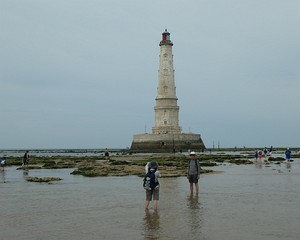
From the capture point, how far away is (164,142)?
262ft

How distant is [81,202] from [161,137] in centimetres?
6623

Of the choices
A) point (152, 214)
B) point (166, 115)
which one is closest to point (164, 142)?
point (166, 115)

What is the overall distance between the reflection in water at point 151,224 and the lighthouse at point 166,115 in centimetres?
6818

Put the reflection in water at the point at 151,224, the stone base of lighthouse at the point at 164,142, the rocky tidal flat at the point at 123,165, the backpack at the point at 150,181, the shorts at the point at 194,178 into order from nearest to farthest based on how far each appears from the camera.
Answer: the reflection in water at the point at 151,224, the backpack at the point at 150,181, the shorts at the point at 194,178, the rocky tidal flat at the point at 123,165, the stone base of lighthouse at the point at 164,142

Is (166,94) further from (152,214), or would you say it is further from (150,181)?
(152,214)

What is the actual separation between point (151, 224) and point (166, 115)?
71368 millimetres

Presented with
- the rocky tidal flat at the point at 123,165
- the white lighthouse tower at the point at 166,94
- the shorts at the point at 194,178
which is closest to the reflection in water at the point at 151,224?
the shorts at the point at 194,178

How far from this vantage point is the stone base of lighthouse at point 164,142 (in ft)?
262

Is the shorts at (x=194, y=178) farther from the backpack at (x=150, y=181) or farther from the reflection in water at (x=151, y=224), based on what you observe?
the reflection in water at (x=151, y=224)

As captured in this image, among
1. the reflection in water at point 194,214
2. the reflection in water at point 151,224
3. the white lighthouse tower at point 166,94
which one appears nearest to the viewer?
the reflection in water at point 151,224

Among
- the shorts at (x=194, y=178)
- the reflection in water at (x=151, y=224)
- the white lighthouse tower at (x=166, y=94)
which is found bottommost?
the reflection in water at (x=151, y=224)

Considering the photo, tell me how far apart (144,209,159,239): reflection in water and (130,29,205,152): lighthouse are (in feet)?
224

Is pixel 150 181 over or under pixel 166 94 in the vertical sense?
under

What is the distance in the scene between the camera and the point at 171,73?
8144 cm
